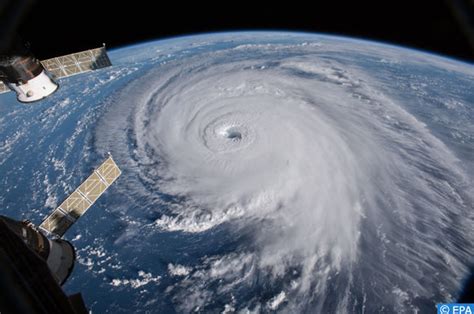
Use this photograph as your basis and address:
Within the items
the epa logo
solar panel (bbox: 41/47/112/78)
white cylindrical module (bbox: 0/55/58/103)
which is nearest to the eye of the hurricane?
solar panel (bbox: 41/47/112/78)

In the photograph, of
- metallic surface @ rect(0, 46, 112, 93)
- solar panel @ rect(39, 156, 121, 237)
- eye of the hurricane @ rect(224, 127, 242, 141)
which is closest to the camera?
solar panel @ rect(39, 156, 121, 237)

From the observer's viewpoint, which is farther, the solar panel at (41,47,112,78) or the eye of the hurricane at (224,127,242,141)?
the eye of the hurricane at (224,127,242,141)

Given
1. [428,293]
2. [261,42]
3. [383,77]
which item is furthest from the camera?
[261,42]

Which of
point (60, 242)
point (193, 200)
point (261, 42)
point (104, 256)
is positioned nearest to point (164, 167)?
point (193, 200)

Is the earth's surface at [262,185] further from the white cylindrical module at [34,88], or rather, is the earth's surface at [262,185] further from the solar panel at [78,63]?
the white cylindrical module at [34,88]

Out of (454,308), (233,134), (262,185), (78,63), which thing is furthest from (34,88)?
(454,308)

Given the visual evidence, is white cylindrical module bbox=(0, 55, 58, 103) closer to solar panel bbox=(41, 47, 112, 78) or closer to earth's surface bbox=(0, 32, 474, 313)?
solar panel bbox=(41, 47, 112, 78)

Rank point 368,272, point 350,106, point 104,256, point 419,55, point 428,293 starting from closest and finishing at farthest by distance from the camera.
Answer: point 428,293 < point 368,272 < point 104,256 < point 350,106 < point 419,55

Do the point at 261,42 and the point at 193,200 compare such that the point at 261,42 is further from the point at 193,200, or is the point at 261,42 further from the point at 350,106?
the point at 193,200
